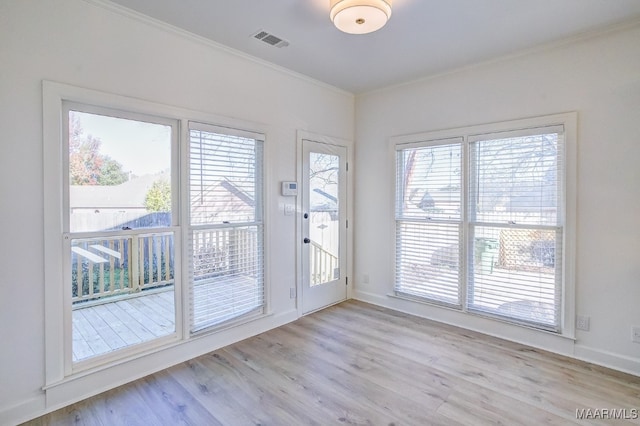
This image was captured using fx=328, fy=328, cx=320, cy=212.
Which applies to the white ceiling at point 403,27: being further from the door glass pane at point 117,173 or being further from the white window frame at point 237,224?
the door glass pane at point 117,173

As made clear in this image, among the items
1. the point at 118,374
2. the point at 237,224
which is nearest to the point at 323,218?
the point at 237,224

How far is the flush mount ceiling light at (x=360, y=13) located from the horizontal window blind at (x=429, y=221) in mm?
1868

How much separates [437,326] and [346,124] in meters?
2.77

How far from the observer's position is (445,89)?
371 centimetres

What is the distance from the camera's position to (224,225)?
10.4ft

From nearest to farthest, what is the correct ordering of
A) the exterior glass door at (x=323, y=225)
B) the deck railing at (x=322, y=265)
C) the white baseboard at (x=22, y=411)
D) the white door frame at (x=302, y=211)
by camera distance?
1. the white baseboard at (x=22, y=411)
2. the white door frame at (x=302, y=211)
3. the exterior glass door at (x=323, y=225)
4. the deck railing at (x=322, y=265)

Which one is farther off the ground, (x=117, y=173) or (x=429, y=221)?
(x=117, y=173)

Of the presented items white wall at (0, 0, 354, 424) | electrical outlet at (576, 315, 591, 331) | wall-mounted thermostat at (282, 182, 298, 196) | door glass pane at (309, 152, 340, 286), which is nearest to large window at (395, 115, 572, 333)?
electrical outlet at (576, 315, 591, 331)

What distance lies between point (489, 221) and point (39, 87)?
3923 mm

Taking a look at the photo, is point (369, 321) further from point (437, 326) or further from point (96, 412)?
point (96, 412)

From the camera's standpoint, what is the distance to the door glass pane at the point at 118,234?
7.79 feet

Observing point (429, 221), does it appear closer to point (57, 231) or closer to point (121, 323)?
point (121, 323)

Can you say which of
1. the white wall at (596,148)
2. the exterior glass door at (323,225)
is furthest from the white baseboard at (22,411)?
the white wall at (596,148)

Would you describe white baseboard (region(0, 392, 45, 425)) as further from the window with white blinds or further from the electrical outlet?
the electrical outlet
